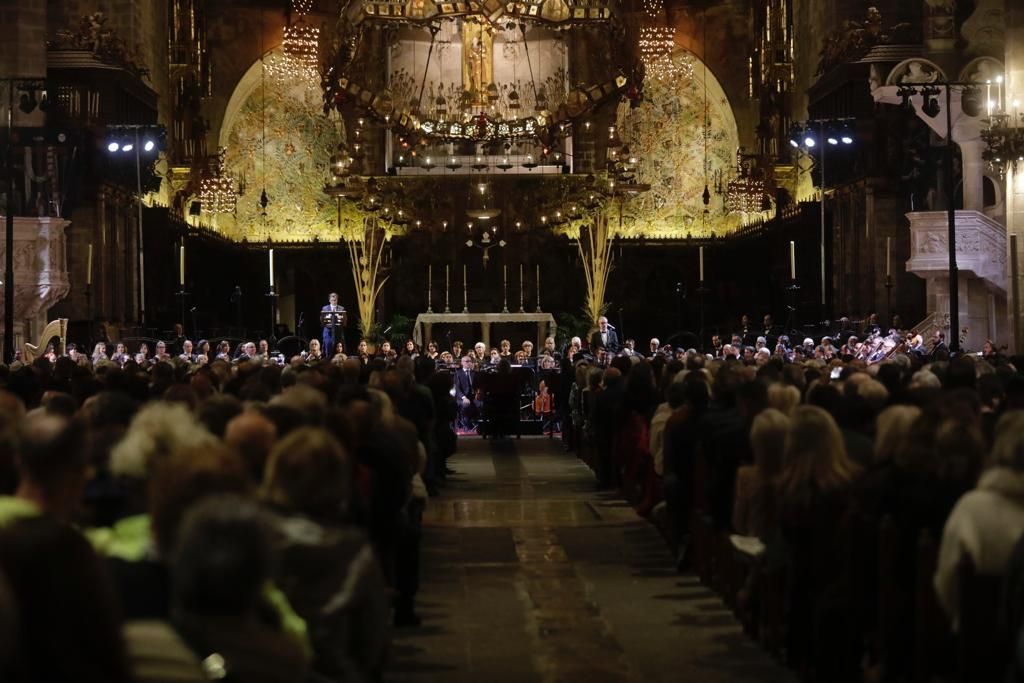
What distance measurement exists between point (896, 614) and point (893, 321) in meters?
21.2

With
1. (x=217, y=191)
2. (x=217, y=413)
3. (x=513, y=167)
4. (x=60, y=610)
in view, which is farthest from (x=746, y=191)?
(x=60, y=610)

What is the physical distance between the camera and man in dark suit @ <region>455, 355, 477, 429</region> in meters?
27.2

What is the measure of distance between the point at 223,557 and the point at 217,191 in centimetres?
3498

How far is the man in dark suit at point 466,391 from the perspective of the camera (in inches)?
1070

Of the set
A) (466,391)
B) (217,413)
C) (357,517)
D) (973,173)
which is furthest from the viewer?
(973,173)

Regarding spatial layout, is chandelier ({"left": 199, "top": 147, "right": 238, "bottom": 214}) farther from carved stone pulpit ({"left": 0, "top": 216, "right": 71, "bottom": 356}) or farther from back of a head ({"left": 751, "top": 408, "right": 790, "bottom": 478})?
back of a head ({"left": 751, "top": 408, "right": 790, "bottom": 478})

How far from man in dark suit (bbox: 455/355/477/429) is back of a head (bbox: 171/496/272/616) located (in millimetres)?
23248

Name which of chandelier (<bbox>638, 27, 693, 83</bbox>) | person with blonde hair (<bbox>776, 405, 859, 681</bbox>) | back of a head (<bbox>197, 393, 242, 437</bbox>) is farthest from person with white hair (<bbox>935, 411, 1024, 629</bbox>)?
chandelier (<bbox>638, 27, 693, 83</bbox>)

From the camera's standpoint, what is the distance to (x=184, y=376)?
50.1 ft

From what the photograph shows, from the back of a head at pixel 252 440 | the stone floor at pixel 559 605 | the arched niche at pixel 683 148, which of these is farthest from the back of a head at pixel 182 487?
the arched niche at pixel 683 148

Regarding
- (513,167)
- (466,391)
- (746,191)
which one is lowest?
(466,391)

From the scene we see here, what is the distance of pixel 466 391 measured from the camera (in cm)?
2739

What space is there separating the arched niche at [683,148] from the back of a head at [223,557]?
37953 millimetres

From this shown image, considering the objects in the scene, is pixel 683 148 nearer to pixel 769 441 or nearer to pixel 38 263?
pixel 38 263
